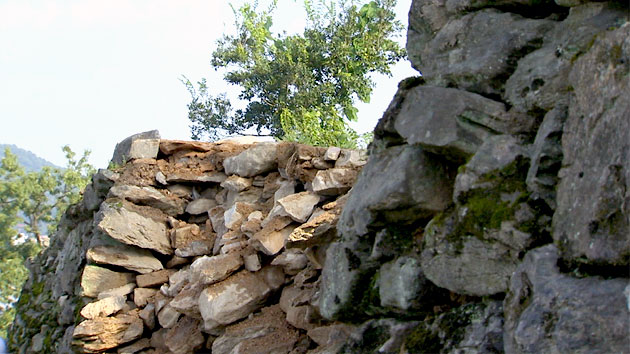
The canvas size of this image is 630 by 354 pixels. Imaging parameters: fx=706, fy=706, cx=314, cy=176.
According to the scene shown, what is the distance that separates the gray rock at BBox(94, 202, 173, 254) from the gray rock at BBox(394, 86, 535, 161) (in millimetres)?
5370

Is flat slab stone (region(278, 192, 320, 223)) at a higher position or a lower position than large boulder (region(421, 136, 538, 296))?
higher

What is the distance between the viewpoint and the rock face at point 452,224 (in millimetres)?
3613

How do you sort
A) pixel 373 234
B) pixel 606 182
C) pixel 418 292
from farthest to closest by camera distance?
pixel 373 234 < pixel 418 292 < pixel 606 182

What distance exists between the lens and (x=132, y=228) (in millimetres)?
9609

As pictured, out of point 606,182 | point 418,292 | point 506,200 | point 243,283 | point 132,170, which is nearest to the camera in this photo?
point 606,182

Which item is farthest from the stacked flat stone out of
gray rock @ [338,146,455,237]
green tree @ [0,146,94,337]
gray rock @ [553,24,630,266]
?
green tree @ [0,146,94,337]

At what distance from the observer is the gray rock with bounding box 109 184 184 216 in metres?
9.92

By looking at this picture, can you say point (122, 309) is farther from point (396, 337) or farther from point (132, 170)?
point (396, 337)

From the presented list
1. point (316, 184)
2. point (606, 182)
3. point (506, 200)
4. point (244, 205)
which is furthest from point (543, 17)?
point (244, 205)

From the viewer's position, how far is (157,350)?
28.3 feet

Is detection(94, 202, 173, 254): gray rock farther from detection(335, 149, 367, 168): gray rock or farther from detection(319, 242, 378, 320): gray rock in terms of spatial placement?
detection(319, 242, 378, 320): gray rock

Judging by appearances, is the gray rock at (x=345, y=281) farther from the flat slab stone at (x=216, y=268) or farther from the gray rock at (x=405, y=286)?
the flat slab stone at (x=216, y=268)

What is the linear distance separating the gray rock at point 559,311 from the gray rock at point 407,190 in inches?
42.5

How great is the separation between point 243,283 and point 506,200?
4.14 meters
